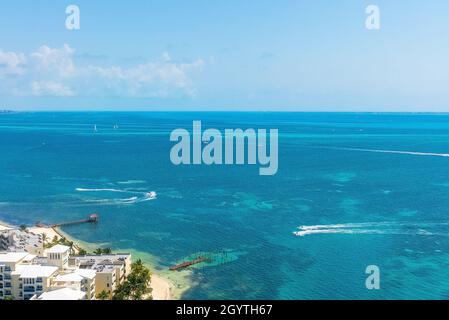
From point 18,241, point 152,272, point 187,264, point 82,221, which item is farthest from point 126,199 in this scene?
point 152,272

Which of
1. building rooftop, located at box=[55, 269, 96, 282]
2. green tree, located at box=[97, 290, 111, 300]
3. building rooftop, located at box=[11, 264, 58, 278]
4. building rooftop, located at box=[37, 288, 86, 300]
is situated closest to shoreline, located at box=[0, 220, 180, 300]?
green tree, located at box=[97, 290, 111, 300]

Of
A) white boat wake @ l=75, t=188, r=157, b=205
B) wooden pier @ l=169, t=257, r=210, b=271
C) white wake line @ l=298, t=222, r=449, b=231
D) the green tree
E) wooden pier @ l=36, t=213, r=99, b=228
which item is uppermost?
white boat wake @ l=75, t=188, r=157, b=205

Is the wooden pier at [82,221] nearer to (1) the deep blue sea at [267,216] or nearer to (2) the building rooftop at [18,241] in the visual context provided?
(1) the deep blue sea at [267,216]

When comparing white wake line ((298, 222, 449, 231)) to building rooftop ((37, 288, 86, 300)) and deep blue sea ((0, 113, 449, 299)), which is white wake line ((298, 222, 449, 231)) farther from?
building rooftop ((37, 288, 86, 300))

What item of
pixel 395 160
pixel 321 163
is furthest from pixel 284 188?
pixel 395 160

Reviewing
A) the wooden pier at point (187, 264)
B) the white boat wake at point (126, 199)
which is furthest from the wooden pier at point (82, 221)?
the wooden pier at point (187, 264)

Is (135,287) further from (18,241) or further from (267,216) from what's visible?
(267,216)

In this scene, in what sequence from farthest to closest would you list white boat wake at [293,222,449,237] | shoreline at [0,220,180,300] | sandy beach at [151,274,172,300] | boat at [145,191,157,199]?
boat at [145,191,157,199] → white boat wake at [293,222,449,237] → shoreline at [0,220,180,300] → sandy beach at [151,274,172,300]
